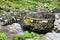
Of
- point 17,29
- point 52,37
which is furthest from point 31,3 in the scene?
point 52,37

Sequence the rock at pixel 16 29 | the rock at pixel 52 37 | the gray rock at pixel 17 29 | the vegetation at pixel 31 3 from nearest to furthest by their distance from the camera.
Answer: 1. the rock at pixel 52 37
2. the gray rock at pixel 17 29
3. the rock at pixel 16 29
4. the vegetation at pixel 31 3

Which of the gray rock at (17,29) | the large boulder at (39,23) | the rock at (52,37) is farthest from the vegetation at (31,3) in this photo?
the rock at (52,37)

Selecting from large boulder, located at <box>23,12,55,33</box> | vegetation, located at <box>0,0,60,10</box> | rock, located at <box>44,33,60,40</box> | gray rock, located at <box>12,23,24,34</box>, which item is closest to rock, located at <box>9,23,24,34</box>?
gray rock, located at <box>12,23,24,34</box>

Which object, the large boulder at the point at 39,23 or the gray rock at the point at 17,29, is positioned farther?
the large boulder at the point at 39,23

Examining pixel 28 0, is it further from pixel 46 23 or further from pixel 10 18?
pixel 46 23

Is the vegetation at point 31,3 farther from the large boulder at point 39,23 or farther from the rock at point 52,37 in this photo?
the rock at point 52,37

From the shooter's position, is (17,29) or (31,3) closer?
(17,29)

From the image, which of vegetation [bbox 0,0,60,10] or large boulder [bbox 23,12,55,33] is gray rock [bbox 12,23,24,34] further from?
vegetation [bbox 0,0,60,10]

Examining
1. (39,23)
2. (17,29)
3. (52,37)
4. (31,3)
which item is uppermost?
(39,23)

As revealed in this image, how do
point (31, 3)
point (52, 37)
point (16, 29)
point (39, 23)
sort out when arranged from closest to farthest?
point (52, 37) → point (39, 23) → point (16, 29) → point (31, 3)

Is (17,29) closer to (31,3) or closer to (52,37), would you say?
(52,37)

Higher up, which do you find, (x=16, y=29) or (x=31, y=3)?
(x=16, y=29)

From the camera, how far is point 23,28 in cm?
1600

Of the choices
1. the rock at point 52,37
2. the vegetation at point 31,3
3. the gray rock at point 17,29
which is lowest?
the vegetation at point 31,3
